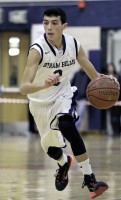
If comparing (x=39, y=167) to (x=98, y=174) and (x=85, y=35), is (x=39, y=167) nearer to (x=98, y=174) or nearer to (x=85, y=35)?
(x=98, y=174)

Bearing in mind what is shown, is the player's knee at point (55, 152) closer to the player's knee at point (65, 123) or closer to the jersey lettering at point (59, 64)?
the player's knee at point (65, 123)

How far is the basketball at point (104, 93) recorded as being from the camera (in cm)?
710

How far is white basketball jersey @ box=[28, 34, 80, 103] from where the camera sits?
705 centimetres

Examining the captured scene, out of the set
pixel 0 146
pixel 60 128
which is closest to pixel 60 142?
pixel 60 128

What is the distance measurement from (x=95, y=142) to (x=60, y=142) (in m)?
8.25

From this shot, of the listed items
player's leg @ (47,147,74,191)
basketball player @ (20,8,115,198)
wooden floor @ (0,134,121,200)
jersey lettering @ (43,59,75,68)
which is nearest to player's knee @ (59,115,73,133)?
basketball player @ (20,8,115,198)

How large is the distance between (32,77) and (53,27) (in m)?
0.65

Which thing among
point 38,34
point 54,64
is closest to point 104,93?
point 54,64

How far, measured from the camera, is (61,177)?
763 centimetres

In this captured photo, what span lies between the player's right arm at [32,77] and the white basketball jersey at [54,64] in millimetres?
101

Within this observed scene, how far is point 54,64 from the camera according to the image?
23.2 feet

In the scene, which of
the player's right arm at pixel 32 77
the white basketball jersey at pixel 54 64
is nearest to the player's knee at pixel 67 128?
the white basketball jersey at pixel 54 64

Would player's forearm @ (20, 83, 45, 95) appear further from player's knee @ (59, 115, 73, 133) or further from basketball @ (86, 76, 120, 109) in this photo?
basketball @ (86, 76, 120, 109)

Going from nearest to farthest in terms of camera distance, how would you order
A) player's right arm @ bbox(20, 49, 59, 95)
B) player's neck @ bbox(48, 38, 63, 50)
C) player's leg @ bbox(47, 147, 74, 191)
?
player's right arm @ bbox(20, 49, 59, 95)
player's neck @ bbox(48, 38, 63, 50)
player's leg @ bbox(47, 147, 74, 191)
